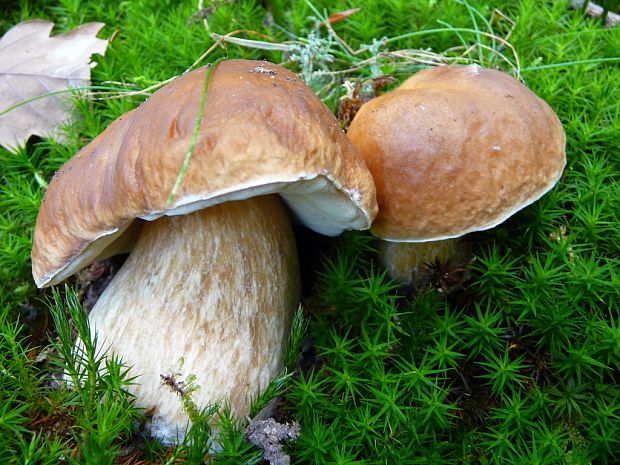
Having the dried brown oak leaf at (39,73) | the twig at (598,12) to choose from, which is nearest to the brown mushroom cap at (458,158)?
the twig at (598,12)

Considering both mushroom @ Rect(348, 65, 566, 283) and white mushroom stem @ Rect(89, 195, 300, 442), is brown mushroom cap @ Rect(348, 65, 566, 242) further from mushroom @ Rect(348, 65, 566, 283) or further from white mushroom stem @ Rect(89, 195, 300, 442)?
white mushroom stem @ Rect(89, 195, 300, 442)

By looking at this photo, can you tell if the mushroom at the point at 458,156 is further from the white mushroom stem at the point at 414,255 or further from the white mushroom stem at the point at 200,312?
the white mushroom stem at the point at 200,312

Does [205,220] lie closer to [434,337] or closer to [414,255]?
[414,255]

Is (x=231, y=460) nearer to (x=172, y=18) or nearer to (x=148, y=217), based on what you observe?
(x=148, y=217)

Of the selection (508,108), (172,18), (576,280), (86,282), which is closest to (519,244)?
(576,280)

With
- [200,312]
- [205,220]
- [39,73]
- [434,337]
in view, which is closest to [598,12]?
[434,337]

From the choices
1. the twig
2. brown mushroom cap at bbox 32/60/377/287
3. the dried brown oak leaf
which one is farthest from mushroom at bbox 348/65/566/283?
the dried brown oak leaf
